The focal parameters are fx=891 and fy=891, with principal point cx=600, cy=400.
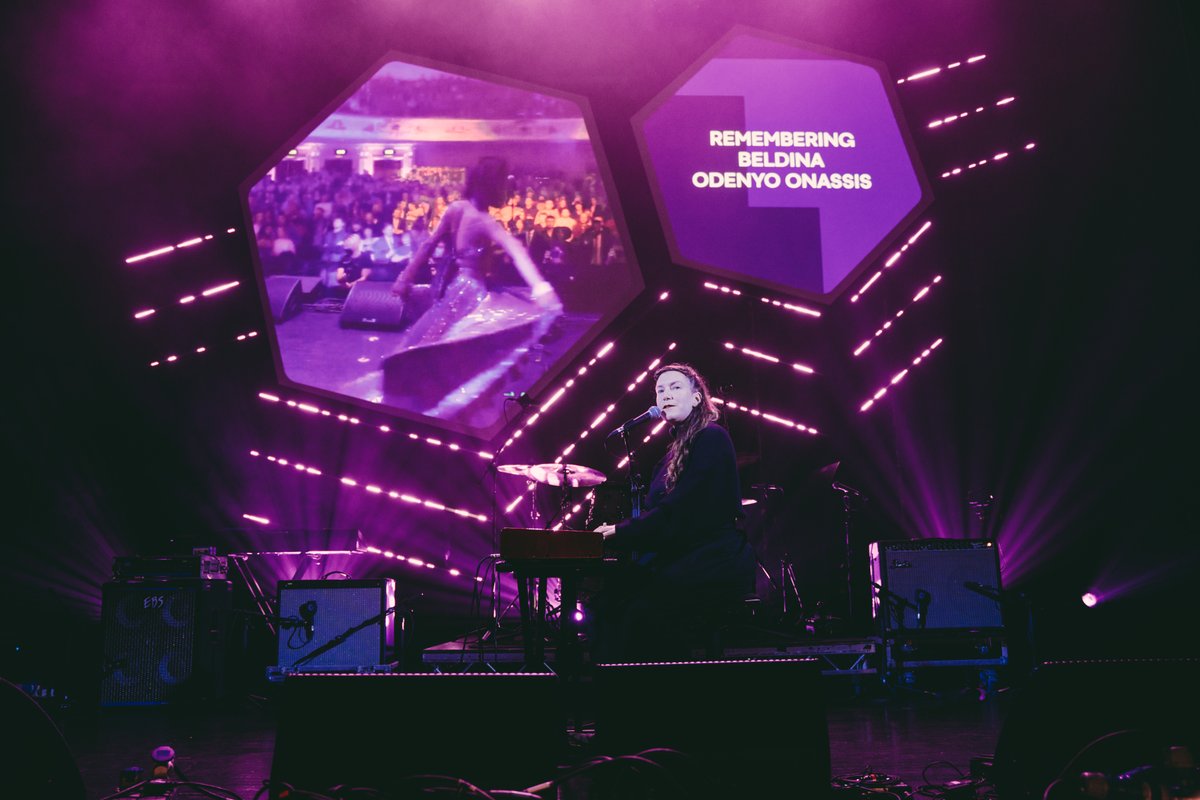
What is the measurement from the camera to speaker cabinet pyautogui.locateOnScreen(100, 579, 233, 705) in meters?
5.09

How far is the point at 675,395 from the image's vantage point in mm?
3383

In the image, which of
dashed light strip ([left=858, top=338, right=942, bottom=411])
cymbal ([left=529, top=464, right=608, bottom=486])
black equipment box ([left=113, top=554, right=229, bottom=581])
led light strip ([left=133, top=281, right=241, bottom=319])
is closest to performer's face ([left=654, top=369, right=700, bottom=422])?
cymbal ([left=529, top=464, right=608, bottom=486])

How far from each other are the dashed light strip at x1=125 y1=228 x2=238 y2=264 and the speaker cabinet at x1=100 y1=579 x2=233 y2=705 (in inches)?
88.4

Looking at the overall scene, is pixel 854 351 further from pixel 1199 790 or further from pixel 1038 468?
pixel 1199 790

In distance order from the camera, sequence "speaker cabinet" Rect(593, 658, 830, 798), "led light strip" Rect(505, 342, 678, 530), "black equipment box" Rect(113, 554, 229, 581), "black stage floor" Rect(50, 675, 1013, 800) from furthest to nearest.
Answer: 1. "led light strip" Rect(505, 342, 678, 530)
2. "black equipment box" Rect(113, 554, 229, 581)
3. "black stage floor" Rect(50, 675, 1013, 800)
4. "speaker cabinet" Rect(593, 658, 830, 798)

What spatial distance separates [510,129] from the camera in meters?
6.36

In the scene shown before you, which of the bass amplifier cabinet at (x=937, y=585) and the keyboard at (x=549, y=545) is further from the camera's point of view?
the bass amplifier cabinet at (x=937, y=585)

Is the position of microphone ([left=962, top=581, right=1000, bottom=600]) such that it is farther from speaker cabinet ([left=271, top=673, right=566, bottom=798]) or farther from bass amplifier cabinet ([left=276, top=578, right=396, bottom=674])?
speaker cabinet ([left=271, top=673, right=566, bottom=798])

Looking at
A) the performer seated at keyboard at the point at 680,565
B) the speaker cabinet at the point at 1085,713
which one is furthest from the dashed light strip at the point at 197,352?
the speaker cabinet at the point at 1085,713

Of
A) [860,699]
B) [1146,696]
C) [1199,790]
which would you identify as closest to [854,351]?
[860,699]

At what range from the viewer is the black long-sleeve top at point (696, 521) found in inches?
121

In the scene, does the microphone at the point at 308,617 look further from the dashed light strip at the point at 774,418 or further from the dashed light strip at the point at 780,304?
the dashed light strip at the point at 780,304

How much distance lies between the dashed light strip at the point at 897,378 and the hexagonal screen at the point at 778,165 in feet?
2.43

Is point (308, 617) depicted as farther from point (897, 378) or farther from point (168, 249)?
point (897, 378)
